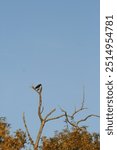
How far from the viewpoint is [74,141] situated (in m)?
29.1

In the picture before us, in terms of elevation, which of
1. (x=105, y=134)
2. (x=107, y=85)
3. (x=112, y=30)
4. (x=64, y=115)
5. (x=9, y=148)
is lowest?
(x=105, y=134)

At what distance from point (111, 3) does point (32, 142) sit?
16.9 m

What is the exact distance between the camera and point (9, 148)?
28.1 meters

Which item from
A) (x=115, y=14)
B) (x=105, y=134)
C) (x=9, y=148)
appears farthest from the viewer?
(x=9, y=148)

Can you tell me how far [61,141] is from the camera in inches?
1159

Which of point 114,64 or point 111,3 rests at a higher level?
point 111,3

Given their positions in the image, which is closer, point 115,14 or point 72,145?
point 115,14

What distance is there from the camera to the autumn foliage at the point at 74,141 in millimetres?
28869

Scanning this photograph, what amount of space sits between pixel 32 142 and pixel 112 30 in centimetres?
1684

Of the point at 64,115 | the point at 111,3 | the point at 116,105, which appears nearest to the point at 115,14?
the point at 111,3

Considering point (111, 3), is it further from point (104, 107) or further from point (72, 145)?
point (72, 145)

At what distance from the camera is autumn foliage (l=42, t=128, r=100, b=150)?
94.7 feet

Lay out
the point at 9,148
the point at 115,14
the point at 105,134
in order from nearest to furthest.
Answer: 1. the point at 105,134
2. the point at 115,14
3. the point at 9,148

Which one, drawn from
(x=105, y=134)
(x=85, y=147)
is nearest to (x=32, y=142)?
(x=85, y=147)
